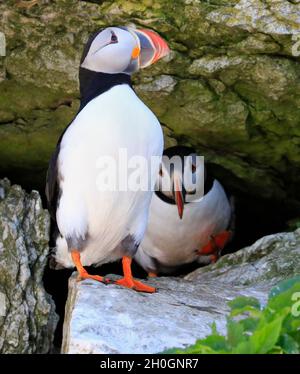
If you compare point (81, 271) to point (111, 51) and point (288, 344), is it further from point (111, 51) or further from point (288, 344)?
point (288, 344)

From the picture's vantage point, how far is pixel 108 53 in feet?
17.9

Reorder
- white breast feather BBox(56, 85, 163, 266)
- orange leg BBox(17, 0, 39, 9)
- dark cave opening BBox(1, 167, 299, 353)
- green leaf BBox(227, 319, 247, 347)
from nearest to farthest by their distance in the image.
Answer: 1. green leaf BBox(227, 319, 247, 347)
2. white breast feather BBox(56, 85, 163, 266)
3. orange leg BBox(17, 0, 39, 9)
4. dark cave opening BBox(1, 167, 299, 353)

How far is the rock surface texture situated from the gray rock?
2.77 ft

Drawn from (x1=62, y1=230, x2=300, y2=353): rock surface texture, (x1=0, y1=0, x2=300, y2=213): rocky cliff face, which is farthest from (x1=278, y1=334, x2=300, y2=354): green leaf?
(x1=0, y1=0, x2=300, y2=213): rocky cliff face

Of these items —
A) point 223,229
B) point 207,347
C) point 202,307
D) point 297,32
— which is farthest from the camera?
point 223,229

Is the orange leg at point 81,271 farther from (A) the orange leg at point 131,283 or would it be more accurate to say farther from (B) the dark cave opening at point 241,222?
(B) the dark cave opening at point 241,222

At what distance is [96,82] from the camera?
5.49 m

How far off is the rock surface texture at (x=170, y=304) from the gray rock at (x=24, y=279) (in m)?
0.84

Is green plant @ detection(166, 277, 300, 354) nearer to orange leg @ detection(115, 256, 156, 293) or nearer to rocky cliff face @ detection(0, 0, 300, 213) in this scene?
orange leg @ detection(115, 256, 156, 293)

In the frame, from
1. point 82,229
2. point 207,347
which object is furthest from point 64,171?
point 207,347

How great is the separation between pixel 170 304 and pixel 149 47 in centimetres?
146

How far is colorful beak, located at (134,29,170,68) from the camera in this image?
5.49 meters

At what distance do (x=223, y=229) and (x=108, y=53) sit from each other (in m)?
2.28

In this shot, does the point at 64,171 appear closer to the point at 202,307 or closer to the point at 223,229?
the point at 202,307
